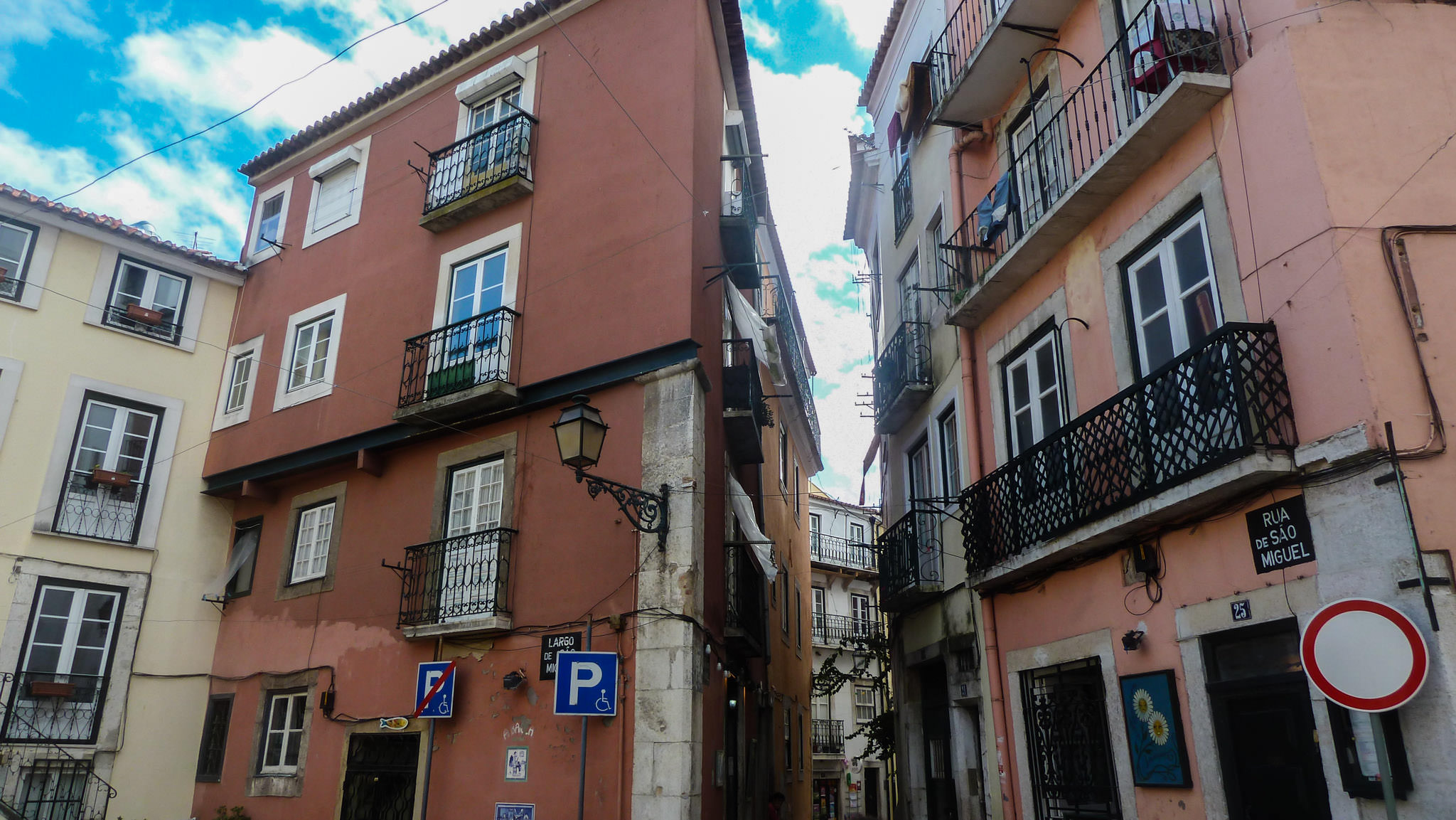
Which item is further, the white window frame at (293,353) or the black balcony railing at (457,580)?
the white window frame at (293,353)

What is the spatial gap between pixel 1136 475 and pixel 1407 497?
220 cm

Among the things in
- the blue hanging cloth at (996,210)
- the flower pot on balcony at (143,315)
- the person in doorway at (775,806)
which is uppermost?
the flower pot on balcony at (143,315)

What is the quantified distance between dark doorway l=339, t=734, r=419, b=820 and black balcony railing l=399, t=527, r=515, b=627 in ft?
4.68

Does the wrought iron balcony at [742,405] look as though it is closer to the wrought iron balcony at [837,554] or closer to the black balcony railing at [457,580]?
the black balcony railing at [457,580]

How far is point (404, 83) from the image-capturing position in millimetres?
15305

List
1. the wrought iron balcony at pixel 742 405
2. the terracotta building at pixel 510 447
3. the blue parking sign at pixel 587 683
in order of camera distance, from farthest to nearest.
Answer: the wrought iron balcony at pixel 742 405
the terracotta building at pixel 510 447
the blue parking sign at pixel 587 683

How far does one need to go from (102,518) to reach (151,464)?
107 cm

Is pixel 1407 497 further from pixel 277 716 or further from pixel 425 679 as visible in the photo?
pixel 277 716

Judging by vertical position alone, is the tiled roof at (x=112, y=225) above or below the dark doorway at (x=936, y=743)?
above

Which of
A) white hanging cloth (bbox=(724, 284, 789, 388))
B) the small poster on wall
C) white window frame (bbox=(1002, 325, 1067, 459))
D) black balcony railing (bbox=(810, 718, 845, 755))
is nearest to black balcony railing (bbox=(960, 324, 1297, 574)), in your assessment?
white window frame (bbox=(1002, 325, 1067, 459))

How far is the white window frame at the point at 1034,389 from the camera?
986cm

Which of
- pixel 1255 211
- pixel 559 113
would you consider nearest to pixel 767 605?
pixel 559 113

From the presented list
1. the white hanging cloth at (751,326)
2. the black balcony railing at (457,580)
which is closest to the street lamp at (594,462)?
the black balcony railing at (457,580)

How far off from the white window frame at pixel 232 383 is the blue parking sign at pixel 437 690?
6.46m
